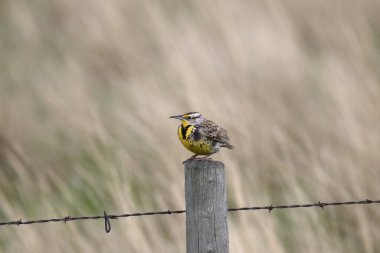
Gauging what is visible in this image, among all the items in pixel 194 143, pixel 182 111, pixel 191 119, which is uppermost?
pixel 182 111

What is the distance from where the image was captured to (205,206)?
4137 millimetres

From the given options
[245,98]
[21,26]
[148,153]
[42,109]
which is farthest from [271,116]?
[21,26]

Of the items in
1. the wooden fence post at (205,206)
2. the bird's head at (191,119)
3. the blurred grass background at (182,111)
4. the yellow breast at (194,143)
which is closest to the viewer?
the wooden fence post at (205,206)

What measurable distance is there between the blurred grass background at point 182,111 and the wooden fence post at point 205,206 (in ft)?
5.49

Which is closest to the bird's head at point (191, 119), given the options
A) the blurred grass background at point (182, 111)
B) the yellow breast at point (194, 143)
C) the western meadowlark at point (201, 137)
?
the western meadowlark at point (201, 137)

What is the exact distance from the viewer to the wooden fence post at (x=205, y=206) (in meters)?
4.14

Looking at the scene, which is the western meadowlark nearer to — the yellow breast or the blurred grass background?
the yellow breast

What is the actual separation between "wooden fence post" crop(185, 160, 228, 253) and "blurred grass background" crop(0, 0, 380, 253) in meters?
1.67

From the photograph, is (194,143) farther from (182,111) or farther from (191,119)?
(182,111)

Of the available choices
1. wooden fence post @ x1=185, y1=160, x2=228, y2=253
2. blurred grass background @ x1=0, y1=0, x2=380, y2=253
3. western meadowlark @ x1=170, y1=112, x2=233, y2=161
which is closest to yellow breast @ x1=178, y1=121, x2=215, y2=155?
western meadowlark @ x1=170, y1=112, x2=233, y2=161

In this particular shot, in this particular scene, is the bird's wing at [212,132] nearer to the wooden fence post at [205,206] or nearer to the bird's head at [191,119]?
the bird's head at [191,119]

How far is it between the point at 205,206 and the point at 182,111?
447cm

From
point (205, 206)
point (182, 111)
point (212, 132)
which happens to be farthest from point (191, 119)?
point (182, 111)

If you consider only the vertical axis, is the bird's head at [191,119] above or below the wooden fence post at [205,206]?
above
